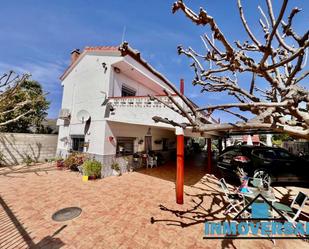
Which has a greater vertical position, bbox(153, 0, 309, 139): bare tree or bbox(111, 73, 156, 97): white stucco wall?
bbox(111, 73, 156, 97): white stucco wall

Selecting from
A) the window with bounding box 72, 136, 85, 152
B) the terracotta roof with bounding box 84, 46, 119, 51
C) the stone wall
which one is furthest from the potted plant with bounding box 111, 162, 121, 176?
the stone wall

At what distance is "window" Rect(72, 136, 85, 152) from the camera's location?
11052 millimetres

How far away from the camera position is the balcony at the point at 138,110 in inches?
296

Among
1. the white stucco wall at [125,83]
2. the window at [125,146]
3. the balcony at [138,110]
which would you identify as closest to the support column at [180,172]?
the balcony at [138,110]

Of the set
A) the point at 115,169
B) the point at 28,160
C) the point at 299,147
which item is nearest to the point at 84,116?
the point at 115,169

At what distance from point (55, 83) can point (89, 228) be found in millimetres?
15754

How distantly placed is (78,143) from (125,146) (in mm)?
3585

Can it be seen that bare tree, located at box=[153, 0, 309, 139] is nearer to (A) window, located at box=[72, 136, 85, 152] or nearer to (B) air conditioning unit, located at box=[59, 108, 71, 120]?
(A) window, located at box=[72, 136, 85, 152]

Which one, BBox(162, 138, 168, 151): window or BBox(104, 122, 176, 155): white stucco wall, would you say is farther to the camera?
BBox(162, 138, 168, 151): window

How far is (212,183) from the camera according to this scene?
882cm

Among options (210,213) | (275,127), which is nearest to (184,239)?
(210,213)

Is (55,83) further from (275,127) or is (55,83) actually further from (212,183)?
(275,127)

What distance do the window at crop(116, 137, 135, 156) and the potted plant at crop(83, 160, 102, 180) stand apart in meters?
1.69

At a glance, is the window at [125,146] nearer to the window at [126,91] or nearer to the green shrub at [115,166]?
the green shrub at [115,166]
